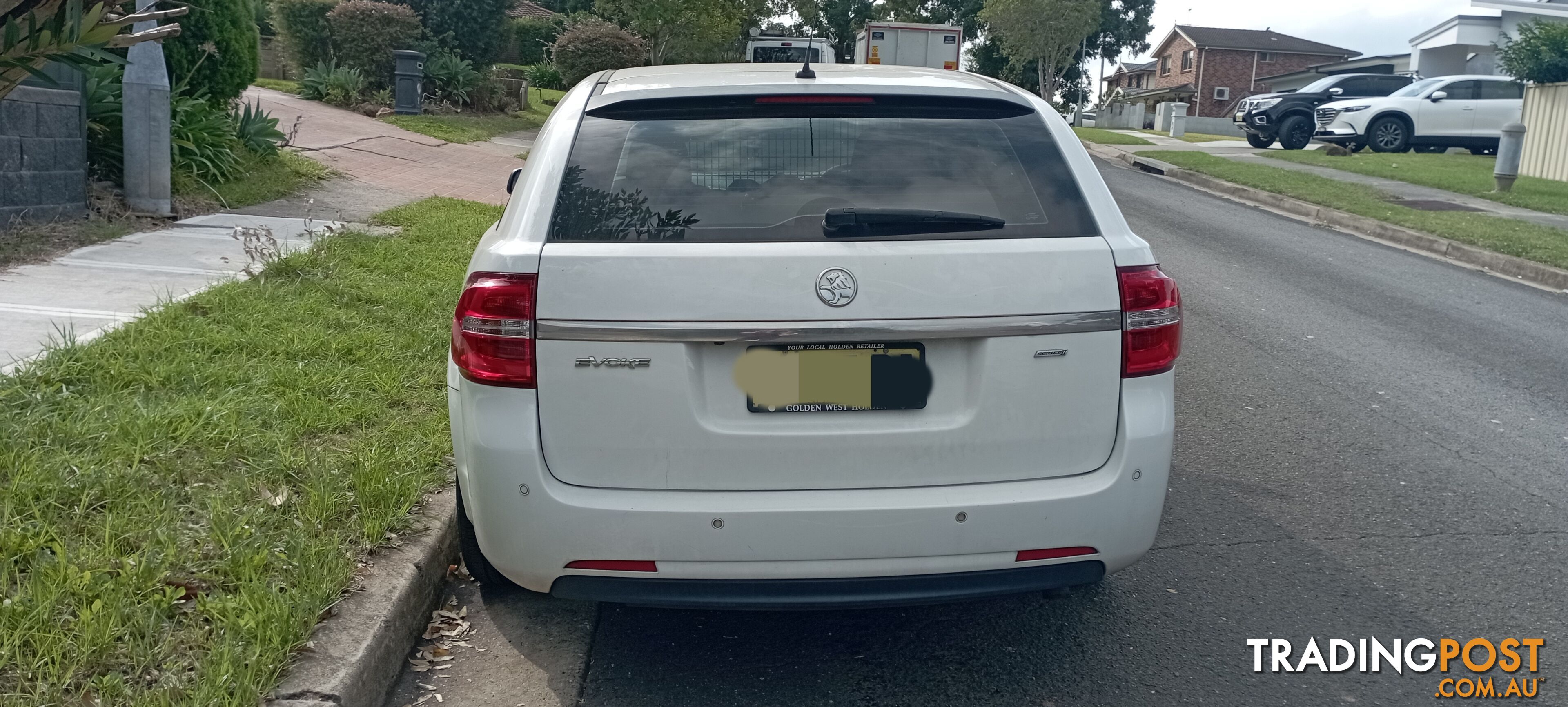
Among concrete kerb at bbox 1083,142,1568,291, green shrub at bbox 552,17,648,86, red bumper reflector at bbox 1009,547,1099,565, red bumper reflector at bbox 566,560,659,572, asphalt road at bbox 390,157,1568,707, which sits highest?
green shrub at bbox 552,17,648,86

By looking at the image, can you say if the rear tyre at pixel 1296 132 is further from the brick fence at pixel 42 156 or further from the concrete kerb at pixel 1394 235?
the brick fence at pixel 42 156

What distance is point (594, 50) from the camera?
87.9ft

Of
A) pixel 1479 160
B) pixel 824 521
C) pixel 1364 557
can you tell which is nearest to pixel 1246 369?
pixel 1364 557

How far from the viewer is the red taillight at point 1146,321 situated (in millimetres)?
3082

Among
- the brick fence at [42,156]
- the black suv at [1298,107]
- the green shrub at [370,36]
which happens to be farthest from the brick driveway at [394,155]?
the black suv at [1298,107]

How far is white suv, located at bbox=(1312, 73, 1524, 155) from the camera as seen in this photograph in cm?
2492

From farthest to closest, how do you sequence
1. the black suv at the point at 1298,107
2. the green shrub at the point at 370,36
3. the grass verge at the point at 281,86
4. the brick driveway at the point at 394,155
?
the black suv at the point at 1298,107, the grass verge at the point at 281,86, the green shrub at the point at 370,36, the brick driveway at the point at 394,155

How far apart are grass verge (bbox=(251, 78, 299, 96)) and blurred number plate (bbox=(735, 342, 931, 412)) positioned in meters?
19.9

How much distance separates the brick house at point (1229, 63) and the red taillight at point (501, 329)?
63.2 metres

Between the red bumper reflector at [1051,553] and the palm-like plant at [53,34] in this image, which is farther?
the red bumper reflector at [1051,553]

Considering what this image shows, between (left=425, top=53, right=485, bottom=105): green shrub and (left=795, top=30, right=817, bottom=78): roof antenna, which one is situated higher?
(left=425, top=53, right=485, bottom=105): green shrub

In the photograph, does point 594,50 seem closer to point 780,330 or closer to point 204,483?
point 204,483

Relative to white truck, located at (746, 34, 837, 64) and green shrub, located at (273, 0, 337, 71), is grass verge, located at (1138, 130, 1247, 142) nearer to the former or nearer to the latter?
white truck, located at (746, 34, 837, 64)

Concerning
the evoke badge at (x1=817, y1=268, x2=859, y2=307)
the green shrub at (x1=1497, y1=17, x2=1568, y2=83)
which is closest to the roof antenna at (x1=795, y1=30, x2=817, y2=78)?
the evoke badge at (x1=817, y1=268, x2=859, y2=307)
